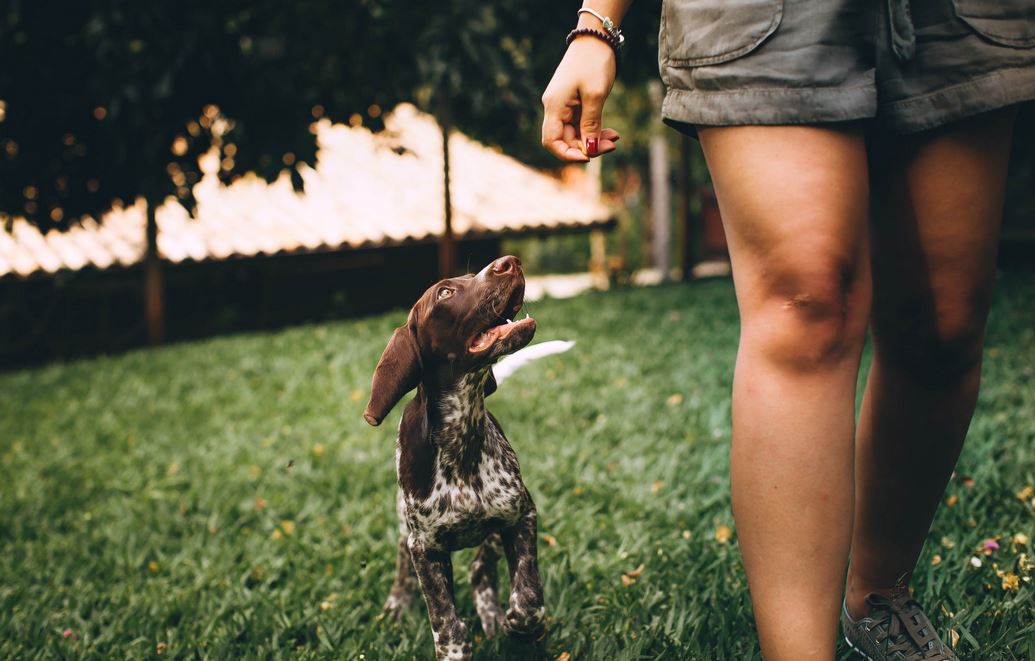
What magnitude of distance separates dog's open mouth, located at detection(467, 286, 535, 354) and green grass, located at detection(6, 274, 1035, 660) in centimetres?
82

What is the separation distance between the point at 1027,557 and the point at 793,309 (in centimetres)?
149

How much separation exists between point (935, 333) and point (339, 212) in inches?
444

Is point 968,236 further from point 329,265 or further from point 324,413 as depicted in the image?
point 329,265

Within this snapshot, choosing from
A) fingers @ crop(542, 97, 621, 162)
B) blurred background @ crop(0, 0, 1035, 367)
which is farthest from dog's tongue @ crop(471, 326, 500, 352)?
blurred background @ crop(0, 0, 1035, 367)

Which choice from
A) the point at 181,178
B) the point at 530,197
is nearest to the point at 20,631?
the point at 181,178

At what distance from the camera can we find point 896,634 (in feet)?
6.61

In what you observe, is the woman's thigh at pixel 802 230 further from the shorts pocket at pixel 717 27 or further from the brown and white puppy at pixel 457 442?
the brown and white puppy at pixel 457 442

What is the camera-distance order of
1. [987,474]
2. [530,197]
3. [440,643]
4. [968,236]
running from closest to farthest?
1. [968,236]
2. [440,643]
3. [987,474]
4. [530,197]

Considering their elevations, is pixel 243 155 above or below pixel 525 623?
above

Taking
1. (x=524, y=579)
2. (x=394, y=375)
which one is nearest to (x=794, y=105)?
(x=394, y=375)

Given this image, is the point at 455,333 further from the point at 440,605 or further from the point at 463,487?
the point at 440,605

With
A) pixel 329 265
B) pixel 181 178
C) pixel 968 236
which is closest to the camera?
pixel 968 236

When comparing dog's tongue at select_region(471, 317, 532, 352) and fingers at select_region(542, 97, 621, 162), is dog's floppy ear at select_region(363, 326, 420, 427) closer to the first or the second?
dog's tongue at select_region(471, 317, 532, 352)

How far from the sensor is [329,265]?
12.1 m
